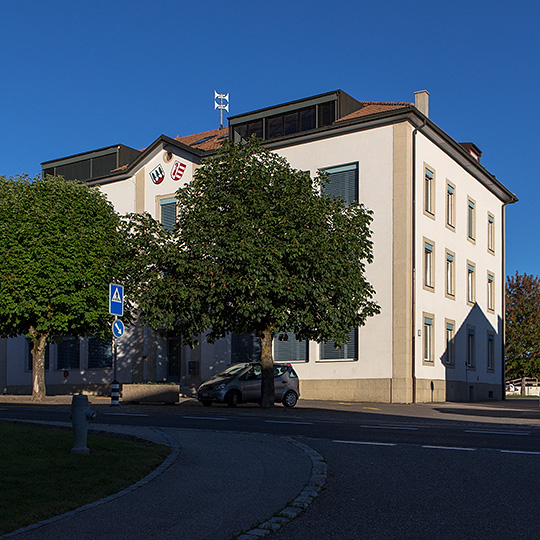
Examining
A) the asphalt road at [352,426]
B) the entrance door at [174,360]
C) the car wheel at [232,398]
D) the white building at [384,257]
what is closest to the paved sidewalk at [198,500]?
the asphalt road at [352,426]

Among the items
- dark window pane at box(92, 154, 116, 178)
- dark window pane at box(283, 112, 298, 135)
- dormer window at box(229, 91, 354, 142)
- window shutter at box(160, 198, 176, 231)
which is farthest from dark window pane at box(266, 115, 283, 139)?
dark window pane at box(92, 154, 116, 178)

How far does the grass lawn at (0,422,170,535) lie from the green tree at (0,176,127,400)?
18.5 metres

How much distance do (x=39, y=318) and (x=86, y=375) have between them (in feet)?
38.2

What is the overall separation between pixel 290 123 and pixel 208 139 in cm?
941

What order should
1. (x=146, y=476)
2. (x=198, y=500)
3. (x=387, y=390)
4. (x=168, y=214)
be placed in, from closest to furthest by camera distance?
(x=198, y=500)
(x=146, y=476)
(x=387, y=390)
(x=168, y=214)

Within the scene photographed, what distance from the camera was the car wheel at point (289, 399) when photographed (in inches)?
1064

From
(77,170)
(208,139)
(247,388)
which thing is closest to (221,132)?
(208,139)

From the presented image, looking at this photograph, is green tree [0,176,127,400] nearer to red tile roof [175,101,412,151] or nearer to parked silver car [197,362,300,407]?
parked silver car [197,362,300,407]

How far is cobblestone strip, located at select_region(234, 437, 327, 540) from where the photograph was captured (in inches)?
239

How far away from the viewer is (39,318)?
30.7 m

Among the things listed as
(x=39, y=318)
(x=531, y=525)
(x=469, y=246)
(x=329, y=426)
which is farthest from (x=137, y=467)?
(x=469, y=246)

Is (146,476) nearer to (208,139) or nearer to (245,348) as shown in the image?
(245,348)

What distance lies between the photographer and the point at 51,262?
100.0 ft

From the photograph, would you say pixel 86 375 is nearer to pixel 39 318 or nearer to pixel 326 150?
pixel 39 318
